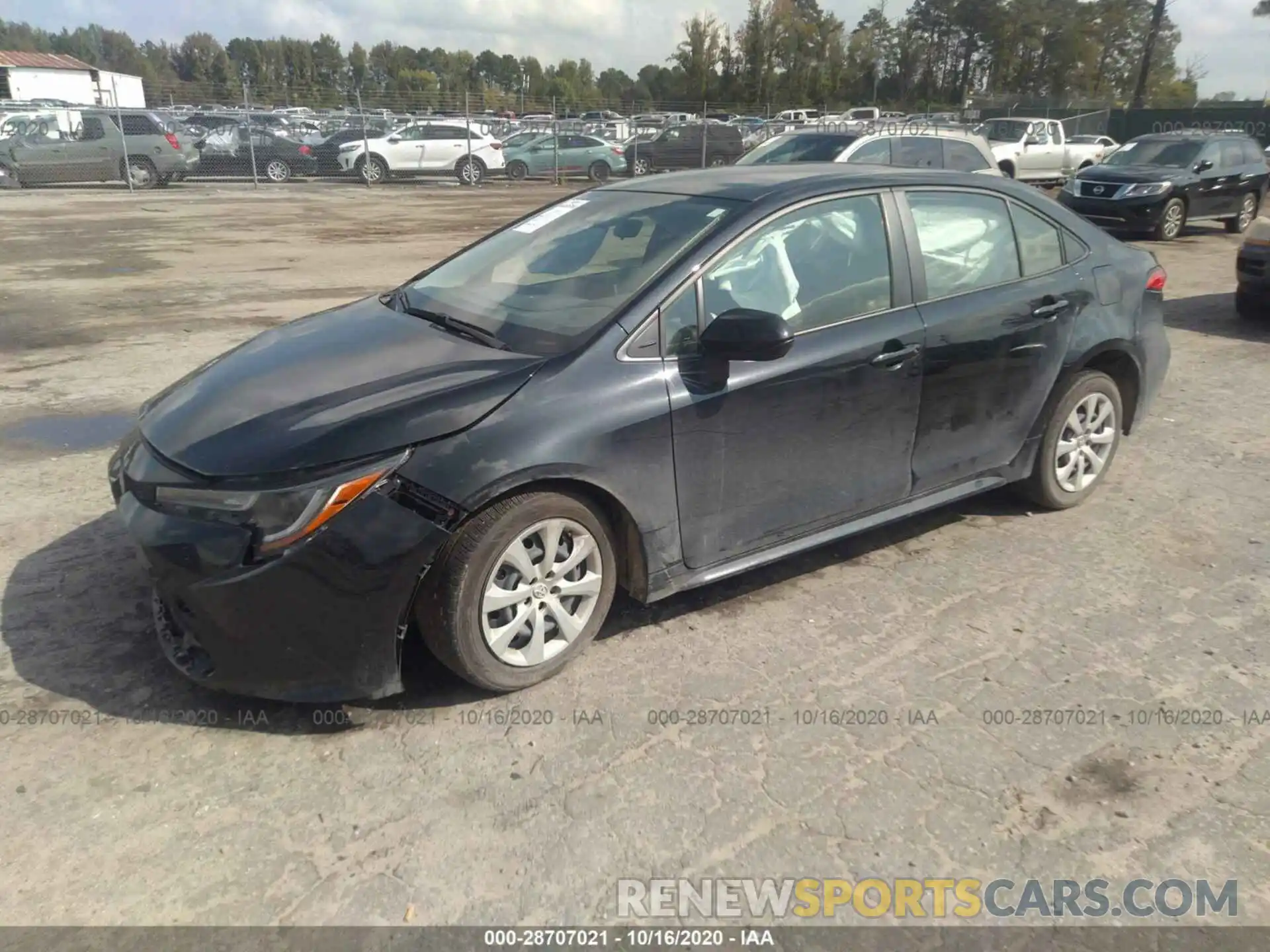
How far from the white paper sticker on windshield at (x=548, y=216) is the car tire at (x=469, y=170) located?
24.9 metres

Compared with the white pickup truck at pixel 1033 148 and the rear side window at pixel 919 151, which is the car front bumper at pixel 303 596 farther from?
the white pickup truck at pixel 1033 148

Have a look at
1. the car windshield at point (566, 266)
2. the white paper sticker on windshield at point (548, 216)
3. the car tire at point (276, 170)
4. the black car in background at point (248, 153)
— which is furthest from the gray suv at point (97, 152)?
the car windshield at point (566, 266)

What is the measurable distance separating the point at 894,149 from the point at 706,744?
1181cm

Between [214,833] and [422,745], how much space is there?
629mm

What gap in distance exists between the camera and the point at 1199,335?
9148mm

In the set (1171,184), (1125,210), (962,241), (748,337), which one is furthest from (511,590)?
(1171,184)

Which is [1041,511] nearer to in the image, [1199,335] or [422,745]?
[422,745]

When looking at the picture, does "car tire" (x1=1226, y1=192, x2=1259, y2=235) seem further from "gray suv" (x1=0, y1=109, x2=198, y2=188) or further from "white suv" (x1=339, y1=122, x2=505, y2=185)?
"gray suv" (x1=0, y1=109, x2=198, y2=188)

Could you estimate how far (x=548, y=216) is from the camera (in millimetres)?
4488

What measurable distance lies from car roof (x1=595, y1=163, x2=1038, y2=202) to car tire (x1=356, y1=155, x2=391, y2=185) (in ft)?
80.1

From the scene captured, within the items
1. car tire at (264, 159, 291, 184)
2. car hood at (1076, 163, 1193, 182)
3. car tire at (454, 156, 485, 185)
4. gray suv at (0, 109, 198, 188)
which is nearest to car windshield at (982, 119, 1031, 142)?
car hood at (1076, 163, 1193, 182)

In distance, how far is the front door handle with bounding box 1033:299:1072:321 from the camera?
441 cm

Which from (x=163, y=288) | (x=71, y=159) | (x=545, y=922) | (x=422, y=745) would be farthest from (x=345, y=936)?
(x=71, y=159)

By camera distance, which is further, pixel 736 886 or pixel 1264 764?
pixel 1264 764
